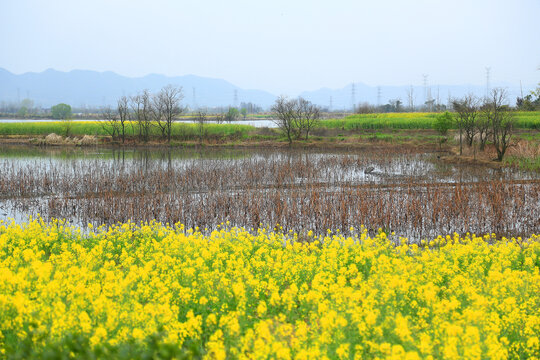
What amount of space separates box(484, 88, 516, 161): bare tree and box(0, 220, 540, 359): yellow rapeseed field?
24215 mm

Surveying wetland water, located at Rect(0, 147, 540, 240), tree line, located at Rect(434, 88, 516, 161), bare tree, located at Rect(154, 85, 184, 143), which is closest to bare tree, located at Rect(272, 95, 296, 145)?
bare tree, located at Rect(154, 85, 184, 143)

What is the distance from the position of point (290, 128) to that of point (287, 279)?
46.6 metres

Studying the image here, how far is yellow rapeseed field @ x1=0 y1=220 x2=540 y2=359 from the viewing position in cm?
565

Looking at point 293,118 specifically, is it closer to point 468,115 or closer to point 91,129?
point 468,115

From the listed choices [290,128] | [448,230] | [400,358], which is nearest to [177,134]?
[290,128]

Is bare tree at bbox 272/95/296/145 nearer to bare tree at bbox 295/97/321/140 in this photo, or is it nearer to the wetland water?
bare tree at bbox 295/97/321/140

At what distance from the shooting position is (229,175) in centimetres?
2644

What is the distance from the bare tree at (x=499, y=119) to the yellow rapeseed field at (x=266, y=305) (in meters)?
24.2

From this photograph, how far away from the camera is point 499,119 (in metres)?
34.4

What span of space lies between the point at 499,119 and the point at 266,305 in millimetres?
31940

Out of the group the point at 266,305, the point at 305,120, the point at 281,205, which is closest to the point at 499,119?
the point at 281,205

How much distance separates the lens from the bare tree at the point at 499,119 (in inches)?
1319

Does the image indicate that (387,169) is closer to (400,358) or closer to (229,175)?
(229,175)

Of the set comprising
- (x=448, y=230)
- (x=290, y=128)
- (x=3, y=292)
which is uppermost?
(x=290, y=128)
